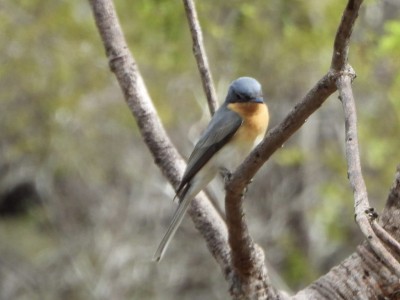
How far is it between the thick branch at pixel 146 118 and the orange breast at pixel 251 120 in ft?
1.54

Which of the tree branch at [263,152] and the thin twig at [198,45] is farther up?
the thin twig at [198,45]

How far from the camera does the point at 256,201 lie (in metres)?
11.4

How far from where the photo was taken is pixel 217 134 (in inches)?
153

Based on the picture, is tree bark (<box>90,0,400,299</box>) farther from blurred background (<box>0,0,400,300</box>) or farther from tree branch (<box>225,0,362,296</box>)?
blurred background (<box>0,0,400,300</box>)

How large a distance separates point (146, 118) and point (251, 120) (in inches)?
24.4

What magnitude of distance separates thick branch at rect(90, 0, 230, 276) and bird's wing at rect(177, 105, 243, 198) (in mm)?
266

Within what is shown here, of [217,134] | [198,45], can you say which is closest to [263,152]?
[198,45]

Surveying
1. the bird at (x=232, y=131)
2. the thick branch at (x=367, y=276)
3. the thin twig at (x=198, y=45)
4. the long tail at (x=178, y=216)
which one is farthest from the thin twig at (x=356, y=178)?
the bird at (x=232, y=131)

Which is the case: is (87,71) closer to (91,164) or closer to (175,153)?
(91,164)

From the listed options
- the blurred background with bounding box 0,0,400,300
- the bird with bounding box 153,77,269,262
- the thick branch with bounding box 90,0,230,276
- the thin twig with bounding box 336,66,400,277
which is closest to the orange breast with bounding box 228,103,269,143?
the bird with bounding box 153,77,269,262

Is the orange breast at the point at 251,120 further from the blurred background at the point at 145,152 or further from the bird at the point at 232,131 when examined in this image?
the blurred background at the point at 145,152

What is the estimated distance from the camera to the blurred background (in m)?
9.02

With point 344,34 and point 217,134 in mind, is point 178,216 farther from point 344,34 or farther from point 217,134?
point 344,34

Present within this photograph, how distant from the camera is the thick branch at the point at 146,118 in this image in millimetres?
3285
